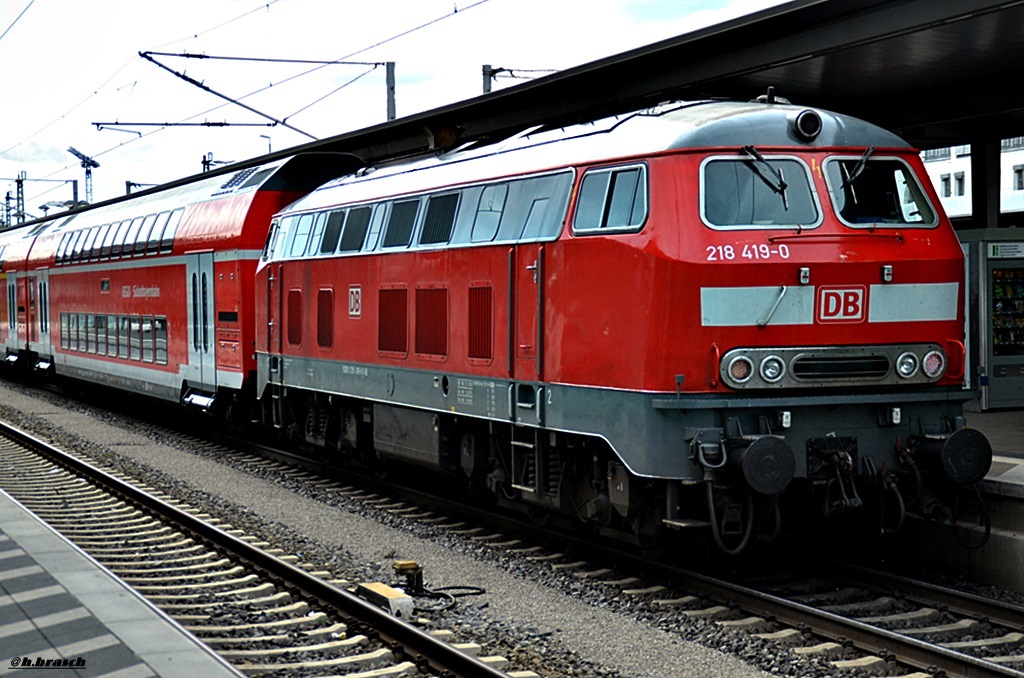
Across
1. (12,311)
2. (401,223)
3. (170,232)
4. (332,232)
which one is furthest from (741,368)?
(12,311)

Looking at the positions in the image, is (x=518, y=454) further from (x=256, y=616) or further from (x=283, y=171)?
(x=283, y=171)

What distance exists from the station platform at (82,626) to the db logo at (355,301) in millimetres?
4569

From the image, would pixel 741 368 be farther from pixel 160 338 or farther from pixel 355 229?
pixel 160 338

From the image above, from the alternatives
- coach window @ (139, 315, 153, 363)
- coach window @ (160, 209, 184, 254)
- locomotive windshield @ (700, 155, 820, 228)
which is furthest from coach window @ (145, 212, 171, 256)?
locomotive windshield @ (700, 155, 820, 228)

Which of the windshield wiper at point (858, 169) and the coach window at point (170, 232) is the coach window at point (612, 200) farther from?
the coach window at point (170, 232)

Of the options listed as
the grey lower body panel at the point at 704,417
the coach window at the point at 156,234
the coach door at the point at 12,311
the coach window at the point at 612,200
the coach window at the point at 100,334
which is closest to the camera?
the grey lower body panel at the point at 704,417

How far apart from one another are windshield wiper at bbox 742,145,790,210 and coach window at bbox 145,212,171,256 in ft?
47.2

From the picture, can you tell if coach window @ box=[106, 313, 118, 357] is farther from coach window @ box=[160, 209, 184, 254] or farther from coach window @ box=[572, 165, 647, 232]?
coach window @ box=[572, 165, 647, 232]

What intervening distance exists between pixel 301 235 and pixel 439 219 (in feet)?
12.7

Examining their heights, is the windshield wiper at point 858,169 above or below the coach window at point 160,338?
above

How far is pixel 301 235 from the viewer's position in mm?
15047

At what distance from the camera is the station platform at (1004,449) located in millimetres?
9508

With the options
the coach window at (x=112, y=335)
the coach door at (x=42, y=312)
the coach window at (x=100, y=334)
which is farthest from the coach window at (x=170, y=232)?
the coach door at (x=42, y=312)

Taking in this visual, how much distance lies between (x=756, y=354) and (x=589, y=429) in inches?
55.9
